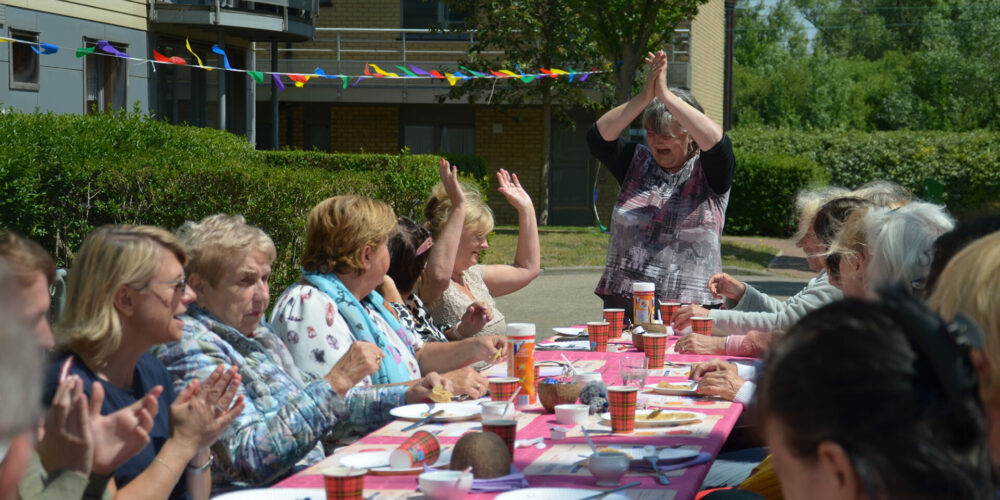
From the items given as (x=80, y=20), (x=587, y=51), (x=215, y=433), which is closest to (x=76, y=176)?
(x=215, y=433)

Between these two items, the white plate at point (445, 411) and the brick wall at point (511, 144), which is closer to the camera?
the white plate at point (445, 411)

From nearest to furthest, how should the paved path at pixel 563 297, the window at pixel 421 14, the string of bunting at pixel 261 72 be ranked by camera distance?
1. the string of bunting at pixel 261 72
2. the paved path at pixel 563 297
3. the window at pixel 421 14

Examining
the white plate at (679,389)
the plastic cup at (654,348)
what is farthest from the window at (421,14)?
the white plate at (679,389)

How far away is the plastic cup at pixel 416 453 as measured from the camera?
2.70 metres

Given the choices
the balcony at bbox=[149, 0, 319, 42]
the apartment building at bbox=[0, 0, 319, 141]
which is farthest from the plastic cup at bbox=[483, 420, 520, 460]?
the balcony at bbox=[149, 0, 319, 42]

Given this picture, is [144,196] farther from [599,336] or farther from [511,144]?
[511,144]

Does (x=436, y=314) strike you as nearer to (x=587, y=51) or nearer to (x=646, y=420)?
(x=646, y=420)

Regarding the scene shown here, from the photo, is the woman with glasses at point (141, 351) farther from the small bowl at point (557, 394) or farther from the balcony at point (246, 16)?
the balcony at point (246, 16)

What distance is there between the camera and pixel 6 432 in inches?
40.3

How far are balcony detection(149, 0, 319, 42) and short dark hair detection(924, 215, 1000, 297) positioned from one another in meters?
17.3

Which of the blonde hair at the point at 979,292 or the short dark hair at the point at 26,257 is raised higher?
the blonde hair at the point at 979,292

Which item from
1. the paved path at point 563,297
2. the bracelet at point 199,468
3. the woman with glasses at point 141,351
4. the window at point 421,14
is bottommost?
the paved path at point 563,297

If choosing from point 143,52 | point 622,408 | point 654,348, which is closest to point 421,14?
point 143,52

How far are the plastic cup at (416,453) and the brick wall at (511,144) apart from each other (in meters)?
22.7
